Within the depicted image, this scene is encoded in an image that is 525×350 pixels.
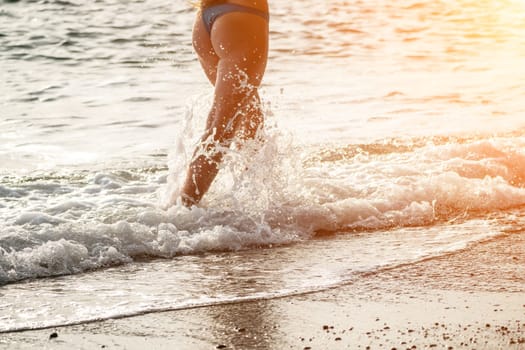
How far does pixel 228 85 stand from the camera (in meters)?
6.11

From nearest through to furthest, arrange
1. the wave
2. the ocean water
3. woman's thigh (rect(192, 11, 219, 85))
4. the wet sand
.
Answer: the wet sand
the ocean water
the wave
woman's thigh (rect(192, 11, 219, 85))

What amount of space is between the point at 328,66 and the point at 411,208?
848 cm

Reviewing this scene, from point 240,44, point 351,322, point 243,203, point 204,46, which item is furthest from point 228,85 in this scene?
point 351,322

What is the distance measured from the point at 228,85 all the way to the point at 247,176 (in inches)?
25.3

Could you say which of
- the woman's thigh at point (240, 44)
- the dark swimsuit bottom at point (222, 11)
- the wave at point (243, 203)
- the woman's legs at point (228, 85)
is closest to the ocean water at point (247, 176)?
the wave at point (243, 203)

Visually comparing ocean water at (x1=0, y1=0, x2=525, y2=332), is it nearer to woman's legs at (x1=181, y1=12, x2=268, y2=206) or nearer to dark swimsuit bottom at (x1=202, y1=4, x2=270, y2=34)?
woman's legs at (x1=181, y1=12, x2=268, y2=206)

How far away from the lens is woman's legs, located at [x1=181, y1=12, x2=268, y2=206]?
6.06 m

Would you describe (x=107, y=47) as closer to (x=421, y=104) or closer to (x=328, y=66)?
(x=328, y=66)

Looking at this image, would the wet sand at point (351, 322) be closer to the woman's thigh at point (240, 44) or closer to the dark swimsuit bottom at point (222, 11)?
the woman's thigh at point (240, 44)

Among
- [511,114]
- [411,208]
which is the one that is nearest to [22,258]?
[411,208]

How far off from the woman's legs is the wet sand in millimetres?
1705

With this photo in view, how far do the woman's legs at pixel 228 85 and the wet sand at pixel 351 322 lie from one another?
1705mm

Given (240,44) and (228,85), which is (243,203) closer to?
(228,85)

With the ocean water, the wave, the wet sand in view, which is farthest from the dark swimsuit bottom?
the wet sand
